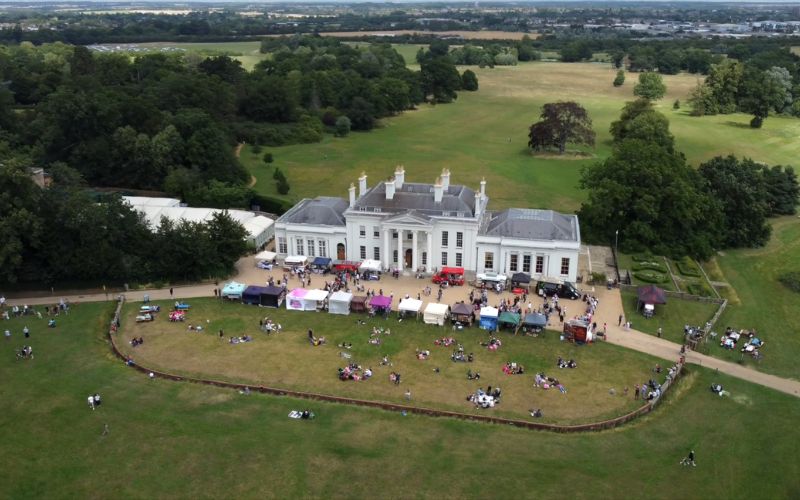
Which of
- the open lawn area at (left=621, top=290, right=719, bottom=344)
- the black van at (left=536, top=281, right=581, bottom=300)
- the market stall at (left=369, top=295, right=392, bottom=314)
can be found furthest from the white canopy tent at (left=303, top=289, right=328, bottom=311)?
the open lawn area at (left=621, top=290, right=719, bottom=344)

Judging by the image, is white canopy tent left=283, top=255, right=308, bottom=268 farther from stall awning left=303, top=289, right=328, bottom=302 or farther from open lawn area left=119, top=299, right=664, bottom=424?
open lawn area left=119, top=299, right=664, bottom=424

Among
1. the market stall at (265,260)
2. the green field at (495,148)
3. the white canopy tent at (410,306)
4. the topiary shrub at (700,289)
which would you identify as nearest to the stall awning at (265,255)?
the market stall at (265,260)

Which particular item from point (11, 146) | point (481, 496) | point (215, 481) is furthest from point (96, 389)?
point (11, 146)

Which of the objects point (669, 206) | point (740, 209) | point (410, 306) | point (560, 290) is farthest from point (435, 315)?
point (740, 209)

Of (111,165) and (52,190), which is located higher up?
(52,190)

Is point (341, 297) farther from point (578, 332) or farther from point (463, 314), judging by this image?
point (578, 332)

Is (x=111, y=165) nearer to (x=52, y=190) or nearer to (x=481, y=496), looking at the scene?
(x=52, y=190)
